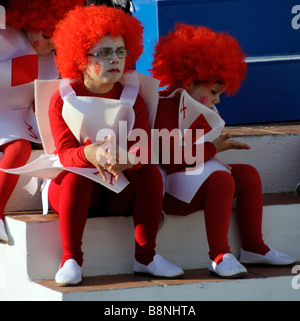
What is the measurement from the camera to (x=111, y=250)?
3227mm

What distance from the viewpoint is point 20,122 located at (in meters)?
3.48

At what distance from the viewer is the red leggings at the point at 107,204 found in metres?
3.02

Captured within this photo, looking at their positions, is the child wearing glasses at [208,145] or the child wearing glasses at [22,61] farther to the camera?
the child wearing glasses at [22,61]

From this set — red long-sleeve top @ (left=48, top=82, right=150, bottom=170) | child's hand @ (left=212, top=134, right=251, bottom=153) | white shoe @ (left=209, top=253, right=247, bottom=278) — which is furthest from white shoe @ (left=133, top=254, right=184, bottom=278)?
child's hand @ (left=212, top=134, right=251, bottom=153)

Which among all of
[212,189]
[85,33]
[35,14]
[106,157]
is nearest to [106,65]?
[85,33]

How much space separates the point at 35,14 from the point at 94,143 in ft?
2.58

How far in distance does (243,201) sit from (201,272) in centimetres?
36

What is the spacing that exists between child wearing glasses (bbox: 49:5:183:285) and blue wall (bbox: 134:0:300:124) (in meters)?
1.08

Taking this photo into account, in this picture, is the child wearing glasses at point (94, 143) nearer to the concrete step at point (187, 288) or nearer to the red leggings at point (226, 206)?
the concrete step at point (187, 288)

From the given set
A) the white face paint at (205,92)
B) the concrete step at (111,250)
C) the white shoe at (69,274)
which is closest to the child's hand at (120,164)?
the concrete step at (111,250)

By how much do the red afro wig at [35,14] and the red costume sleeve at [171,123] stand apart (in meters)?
0.63

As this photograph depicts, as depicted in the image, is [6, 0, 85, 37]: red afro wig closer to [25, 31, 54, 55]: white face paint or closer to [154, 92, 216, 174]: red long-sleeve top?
[25, 31, 54, 55]: white face paint

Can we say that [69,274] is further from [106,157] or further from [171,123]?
[171,123]
